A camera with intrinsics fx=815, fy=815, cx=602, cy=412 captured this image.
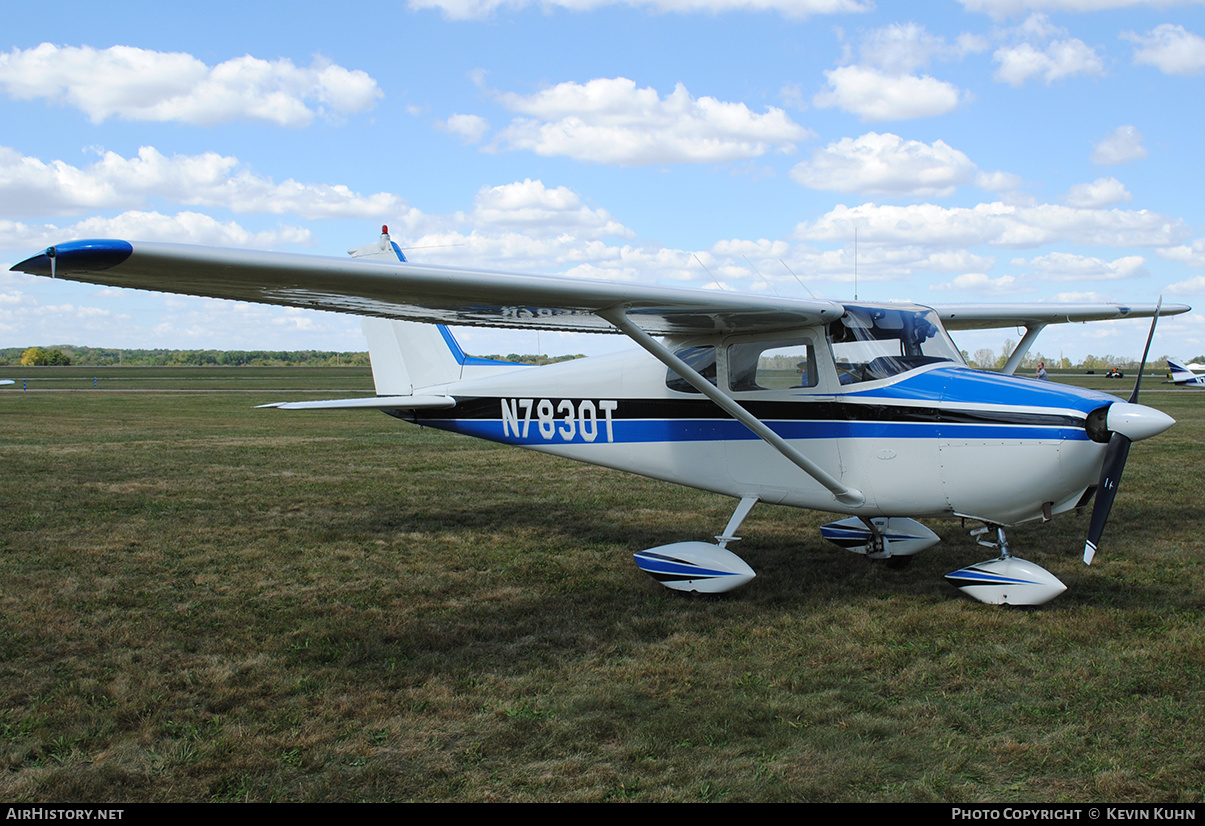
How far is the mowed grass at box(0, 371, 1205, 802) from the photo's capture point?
3254mm

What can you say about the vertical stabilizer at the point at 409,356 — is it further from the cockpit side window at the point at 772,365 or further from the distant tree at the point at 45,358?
the distant tree at the point at 45,358

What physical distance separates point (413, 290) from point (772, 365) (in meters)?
2.79

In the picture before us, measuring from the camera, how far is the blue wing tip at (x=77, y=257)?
124 inches

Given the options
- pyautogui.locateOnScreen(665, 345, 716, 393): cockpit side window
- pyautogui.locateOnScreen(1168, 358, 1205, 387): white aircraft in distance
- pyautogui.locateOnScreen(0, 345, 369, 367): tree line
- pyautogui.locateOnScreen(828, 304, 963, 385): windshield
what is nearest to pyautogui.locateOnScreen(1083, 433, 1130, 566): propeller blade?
pyautogui.locateOnScreen(828, 304, 963, 385): windshield

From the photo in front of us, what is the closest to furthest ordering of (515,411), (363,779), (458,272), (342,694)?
(363,779)
(342,694)
(458,272)
(515,411)

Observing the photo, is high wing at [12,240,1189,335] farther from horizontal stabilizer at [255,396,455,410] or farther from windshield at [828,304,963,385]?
horizontal stabilizer at [255,396,455,410]

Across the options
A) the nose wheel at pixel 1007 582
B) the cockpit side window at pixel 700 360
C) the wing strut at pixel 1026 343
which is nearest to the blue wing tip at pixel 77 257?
the cockpit side window at pixel 700 360

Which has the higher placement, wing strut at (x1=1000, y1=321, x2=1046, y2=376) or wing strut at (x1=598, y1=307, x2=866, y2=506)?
wing strut at (x1=1000, y1=321, x2=1046, y2=376)

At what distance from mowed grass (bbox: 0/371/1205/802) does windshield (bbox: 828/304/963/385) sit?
162 centimetres
